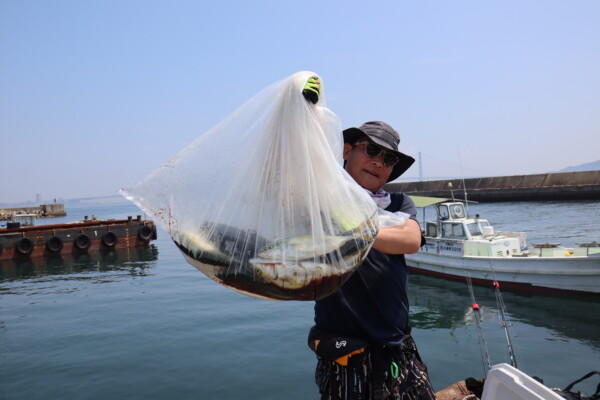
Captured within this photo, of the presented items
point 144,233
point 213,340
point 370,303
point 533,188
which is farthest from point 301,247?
point 533,188

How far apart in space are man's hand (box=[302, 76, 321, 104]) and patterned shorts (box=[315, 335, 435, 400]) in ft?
4.05

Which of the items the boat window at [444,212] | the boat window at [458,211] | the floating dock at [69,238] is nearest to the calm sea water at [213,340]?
the boat window at [444,212]

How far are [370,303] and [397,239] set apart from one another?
0.46 m

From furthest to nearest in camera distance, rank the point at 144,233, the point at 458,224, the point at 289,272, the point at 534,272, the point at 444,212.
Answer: the point at 144,233 < the point at 444,212 < the point at 458,224 < the point at 534,272 < the point at 289,272

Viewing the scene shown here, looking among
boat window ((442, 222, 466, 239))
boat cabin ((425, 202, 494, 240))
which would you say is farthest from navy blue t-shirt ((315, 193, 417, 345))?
boat window ((442, 222, 466, 239))

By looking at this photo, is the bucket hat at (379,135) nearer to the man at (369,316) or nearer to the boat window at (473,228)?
the man at (369,316)

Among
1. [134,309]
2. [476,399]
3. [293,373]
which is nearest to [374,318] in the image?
[476,399]

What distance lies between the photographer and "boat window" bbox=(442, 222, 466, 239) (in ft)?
52.5

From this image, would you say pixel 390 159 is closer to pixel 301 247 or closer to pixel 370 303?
pixel 370 303

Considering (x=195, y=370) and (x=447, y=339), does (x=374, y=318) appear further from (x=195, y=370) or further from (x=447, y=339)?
(x=447, y=339)

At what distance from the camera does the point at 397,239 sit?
5.45ft

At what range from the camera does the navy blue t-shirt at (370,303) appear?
76.9 inches

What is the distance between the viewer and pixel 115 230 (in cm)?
2970

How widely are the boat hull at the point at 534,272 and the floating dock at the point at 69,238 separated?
23.2 meters
